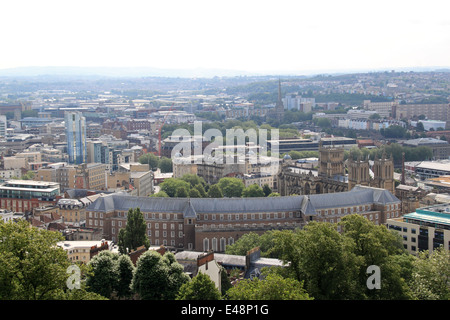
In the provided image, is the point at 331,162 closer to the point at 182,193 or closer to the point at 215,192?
the point at 215,192

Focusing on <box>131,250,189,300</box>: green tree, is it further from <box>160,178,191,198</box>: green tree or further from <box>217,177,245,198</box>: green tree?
<box>217,177,245,198</box>: green tree

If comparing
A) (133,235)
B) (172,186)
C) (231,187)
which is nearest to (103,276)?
(133,235)

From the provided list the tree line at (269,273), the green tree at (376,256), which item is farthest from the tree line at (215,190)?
the green tree at (376,256)

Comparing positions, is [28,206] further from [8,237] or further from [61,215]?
[8,237]

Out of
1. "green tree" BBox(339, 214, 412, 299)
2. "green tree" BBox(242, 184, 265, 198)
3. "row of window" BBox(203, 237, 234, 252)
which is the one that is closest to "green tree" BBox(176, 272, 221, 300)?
"green tree" BBox(339, 214, 412, 299)

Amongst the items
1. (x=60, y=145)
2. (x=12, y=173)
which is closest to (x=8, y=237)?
(x=12, y=173)
